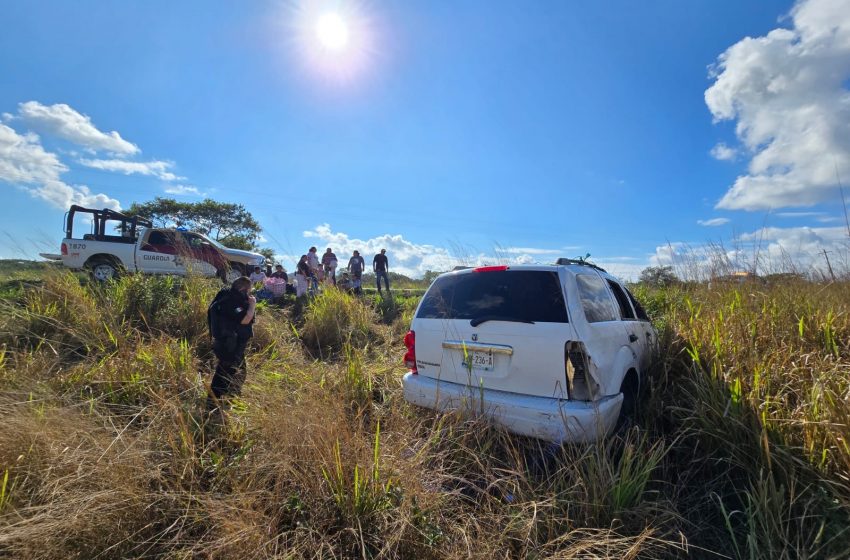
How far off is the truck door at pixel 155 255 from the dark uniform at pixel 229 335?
8930 mm

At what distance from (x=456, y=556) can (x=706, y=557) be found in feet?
4.76

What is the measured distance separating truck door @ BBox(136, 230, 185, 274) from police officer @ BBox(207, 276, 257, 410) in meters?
8.91

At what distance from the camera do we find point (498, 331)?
288 cm

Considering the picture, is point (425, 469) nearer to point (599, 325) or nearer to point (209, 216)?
point (599, 325)

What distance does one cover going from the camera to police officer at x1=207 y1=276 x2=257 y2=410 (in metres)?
3.99

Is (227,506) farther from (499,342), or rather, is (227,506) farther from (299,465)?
(499,342)

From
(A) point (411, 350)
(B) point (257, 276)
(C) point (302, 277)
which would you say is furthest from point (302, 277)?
(A) point (411, 350)

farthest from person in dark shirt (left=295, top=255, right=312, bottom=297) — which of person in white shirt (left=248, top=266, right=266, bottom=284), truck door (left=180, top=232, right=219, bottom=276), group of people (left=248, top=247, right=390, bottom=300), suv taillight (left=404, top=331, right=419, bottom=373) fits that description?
suv taillight (left=404, top=331, right=419, bottom=373)

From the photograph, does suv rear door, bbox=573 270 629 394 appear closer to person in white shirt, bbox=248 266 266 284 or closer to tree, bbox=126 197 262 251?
person in white shirt, bbox=248 266 266 284

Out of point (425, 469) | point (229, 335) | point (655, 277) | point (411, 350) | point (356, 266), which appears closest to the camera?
point (425, 469)

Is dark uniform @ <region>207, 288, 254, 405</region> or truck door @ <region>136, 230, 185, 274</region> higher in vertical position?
Answer: truck door @ <region>136, 230, 185, 274</region>

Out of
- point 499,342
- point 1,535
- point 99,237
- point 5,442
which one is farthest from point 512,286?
point 99,237

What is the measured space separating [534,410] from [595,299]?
1195 millimetres

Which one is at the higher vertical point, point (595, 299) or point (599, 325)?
point (595, 299)
